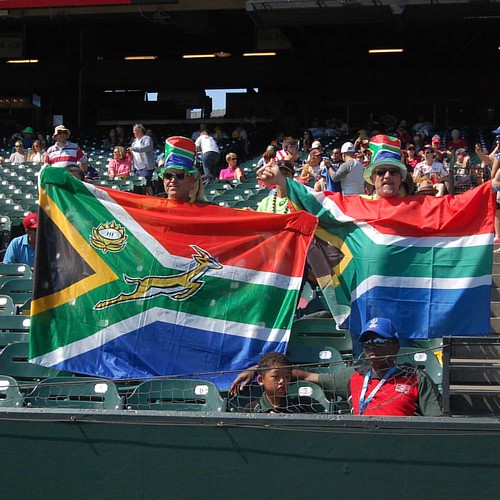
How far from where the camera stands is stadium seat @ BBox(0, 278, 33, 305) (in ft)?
27.8

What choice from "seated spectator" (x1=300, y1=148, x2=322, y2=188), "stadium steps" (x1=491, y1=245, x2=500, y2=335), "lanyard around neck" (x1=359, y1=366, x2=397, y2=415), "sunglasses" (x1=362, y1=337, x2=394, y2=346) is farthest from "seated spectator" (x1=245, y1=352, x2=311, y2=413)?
"seated spectator" (x1=300, y1=148, x2=322, y2=188)

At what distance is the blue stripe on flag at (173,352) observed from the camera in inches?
237

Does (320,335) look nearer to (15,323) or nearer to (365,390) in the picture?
(365,390)

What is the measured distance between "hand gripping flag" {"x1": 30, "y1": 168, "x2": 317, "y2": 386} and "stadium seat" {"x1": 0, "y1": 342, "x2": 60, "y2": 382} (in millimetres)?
495

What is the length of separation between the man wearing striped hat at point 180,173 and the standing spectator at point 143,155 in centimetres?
894

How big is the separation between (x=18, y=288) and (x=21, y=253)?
73 cm

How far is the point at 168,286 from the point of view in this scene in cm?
619

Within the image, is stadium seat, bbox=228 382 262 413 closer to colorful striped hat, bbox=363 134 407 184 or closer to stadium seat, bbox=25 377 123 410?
stadium seat, bbox=25 377 123 410

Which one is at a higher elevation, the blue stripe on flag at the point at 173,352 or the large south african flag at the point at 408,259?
the large south african flag at the point at 408,259

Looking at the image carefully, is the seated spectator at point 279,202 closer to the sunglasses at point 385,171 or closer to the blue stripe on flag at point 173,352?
the sunglasses at point 385,171

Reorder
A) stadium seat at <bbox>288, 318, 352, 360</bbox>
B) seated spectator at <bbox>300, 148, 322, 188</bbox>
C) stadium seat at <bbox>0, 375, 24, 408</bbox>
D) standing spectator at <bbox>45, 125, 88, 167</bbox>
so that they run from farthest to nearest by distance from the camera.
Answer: seated spectator at <bbox>300, 148, 322, 188</bbox>
standing spectator at <bbox>45, 125, 88, 167</bbox>
stadium seat at <bbox>288, 318, 352, 360</bbox>
stadium seat at <bbox>0, 375, 24, 408</bbox>

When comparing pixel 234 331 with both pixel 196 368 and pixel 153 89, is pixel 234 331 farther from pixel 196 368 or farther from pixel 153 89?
pixel 153 89

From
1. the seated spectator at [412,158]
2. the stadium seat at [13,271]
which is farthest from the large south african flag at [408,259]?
the seated spectator at [412,158]

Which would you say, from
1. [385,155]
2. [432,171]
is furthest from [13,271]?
[432,171]
